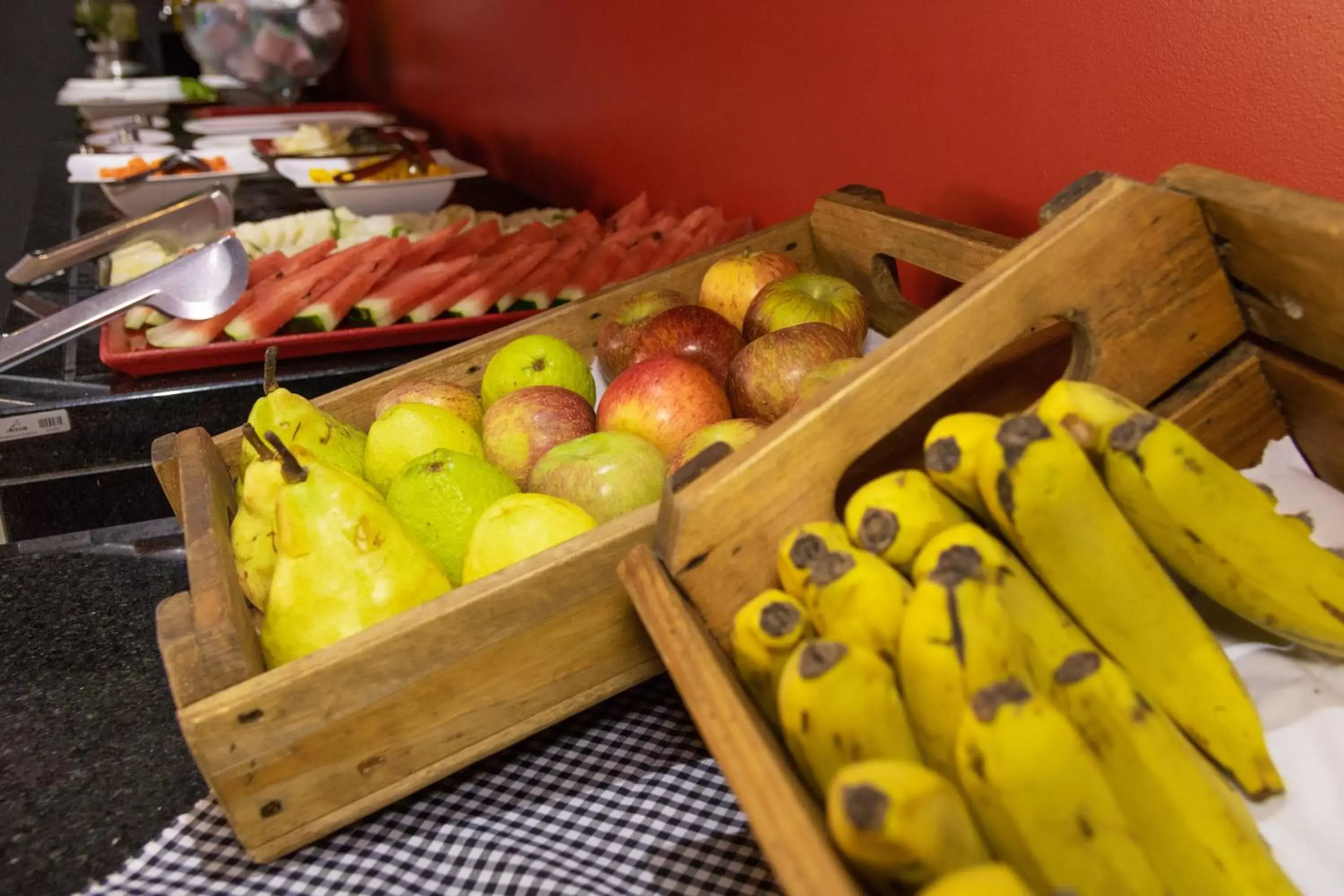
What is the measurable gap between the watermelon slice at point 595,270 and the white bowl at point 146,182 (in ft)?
3.04

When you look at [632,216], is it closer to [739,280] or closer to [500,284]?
[500,284]

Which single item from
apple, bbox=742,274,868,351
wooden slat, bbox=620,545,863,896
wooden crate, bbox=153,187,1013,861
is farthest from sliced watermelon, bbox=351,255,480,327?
wooden slat, bbox=620,545,863,896

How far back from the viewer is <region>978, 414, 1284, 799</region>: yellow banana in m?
0.54

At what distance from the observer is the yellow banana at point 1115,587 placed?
0.54 m

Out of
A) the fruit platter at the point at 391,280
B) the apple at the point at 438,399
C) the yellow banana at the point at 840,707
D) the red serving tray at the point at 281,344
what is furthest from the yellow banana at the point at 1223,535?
the red serving tray at the point at 281,344

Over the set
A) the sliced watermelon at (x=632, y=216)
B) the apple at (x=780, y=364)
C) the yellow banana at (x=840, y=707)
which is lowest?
the sliced watermelon at (x=632, y=216)

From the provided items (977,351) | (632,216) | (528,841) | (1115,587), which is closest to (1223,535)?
(1115,587)

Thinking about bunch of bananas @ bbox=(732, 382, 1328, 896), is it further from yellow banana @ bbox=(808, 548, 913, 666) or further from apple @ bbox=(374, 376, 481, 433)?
apple @ bbox=(374, 376, 481, 433)

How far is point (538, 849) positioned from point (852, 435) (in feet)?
1.27

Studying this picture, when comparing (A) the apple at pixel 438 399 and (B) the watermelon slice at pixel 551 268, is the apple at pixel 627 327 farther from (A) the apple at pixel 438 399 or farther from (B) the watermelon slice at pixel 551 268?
(B) the watermelon slice at pixel 551 268

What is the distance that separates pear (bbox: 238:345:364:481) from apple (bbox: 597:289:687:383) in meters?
0.32

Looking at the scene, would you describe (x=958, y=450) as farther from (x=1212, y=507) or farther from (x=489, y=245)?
(x=489, y=245)

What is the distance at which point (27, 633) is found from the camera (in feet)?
3.35

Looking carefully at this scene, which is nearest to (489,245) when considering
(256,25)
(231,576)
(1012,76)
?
(1012,76)
